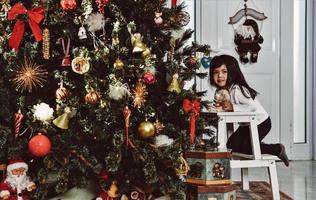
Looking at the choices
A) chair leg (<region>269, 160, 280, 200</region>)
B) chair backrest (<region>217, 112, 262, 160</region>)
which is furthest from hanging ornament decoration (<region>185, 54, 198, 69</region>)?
chair leg (<region>269, 160, 280, 200</region>)

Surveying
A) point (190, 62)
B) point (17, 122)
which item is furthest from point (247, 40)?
point (17, 122)

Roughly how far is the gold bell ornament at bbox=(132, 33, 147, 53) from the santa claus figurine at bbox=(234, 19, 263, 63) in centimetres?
300

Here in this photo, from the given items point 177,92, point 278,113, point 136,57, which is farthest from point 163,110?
point 278,113

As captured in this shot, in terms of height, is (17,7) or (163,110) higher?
(17,7)

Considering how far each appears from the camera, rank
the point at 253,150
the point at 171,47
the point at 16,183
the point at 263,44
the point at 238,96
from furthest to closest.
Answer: the point at 263,44 < the point at 238,96 < the point at 253,150 < the point at 171,47 < the point at 16,183

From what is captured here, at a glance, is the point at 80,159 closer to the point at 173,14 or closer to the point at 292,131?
the point at 173,14

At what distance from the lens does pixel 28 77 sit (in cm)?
199

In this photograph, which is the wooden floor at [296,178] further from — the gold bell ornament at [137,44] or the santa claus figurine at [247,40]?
the gold bell ornament at [137,44]

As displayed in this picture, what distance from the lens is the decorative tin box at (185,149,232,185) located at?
216 centimetres

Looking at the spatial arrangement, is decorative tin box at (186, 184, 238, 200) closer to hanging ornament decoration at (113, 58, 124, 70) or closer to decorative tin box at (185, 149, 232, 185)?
decorative tin box at (185, 149, 232, 185)

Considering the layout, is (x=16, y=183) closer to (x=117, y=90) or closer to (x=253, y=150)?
(x=117, y=90)

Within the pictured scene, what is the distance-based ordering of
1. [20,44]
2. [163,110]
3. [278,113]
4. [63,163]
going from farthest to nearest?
[278,113] → [163,110] → [20,44] → [63,163]

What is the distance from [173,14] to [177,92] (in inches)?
14.1

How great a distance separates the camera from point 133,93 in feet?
6.80
